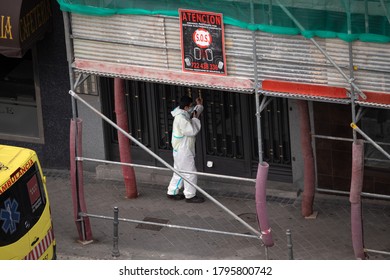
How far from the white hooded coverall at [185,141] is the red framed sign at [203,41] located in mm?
2569

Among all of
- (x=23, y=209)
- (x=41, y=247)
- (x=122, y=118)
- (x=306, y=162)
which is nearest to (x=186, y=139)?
(x=122, y=118)

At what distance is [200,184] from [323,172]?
7.25ft

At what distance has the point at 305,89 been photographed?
749 inches

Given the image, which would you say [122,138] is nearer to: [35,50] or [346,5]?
[35,50]

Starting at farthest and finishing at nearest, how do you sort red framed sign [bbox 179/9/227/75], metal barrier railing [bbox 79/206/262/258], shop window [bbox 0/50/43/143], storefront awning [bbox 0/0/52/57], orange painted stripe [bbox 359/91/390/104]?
shop window [bbox 0/50/43/143] → storefront awning [bbox 0/0/52/57] → metal barrier railing [bbox 79/206/262/258] → red framed sign [bbox 179/9/227/75] → orange painted stripe [bbox 359/91/390/104]

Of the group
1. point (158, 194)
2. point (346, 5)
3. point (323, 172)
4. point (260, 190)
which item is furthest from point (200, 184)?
point (346, 5)

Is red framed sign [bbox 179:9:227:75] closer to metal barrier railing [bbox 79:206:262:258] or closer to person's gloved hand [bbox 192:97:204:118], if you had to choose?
metal barrier railing [bbox 79:206:262:258]

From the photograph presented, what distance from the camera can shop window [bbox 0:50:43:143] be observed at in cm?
2447

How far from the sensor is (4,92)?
81.8 ft

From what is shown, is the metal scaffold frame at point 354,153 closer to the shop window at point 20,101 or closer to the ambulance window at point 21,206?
the ambulance window at point 21,206

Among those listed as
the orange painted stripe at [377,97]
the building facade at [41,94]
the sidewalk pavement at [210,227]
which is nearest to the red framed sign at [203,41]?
the orange painted stripe at [377,97]

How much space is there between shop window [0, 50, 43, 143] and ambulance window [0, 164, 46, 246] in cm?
523

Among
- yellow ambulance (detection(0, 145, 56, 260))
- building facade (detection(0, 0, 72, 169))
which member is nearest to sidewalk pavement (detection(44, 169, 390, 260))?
building facade (detection(0, 0, 72, 169))

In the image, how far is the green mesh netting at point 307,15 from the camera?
18219 mm
